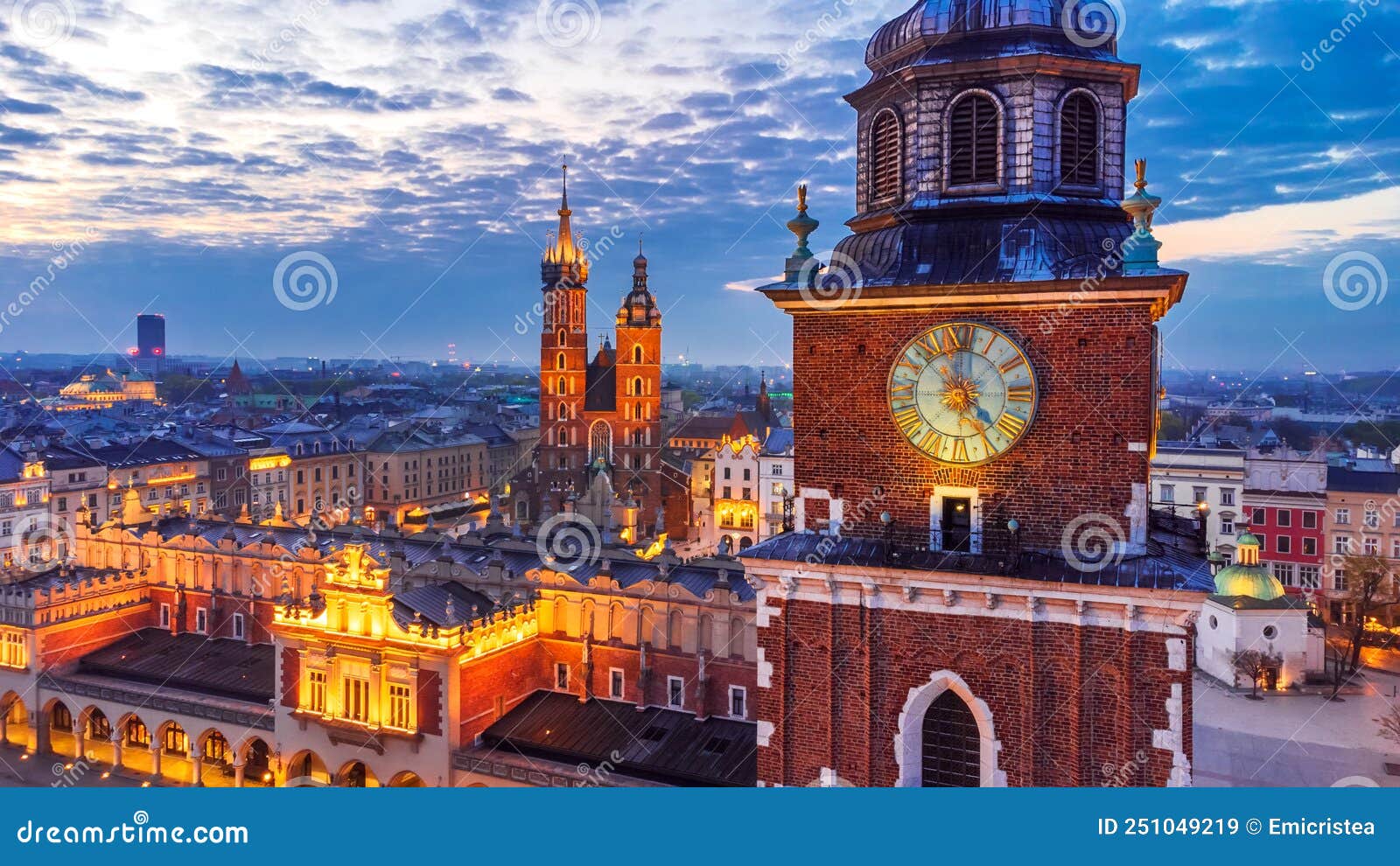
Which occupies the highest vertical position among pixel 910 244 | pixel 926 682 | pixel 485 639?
pixel 910 244

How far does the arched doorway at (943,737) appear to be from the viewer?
654 inches

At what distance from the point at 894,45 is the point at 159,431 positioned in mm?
92599

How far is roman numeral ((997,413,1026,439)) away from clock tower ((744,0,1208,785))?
0.09 ft

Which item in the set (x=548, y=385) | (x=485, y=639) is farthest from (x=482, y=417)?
(x=485, y=639)

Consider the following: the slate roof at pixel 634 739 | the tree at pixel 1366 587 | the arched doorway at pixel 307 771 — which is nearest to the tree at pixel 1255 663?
the tree at pixel 1366 587

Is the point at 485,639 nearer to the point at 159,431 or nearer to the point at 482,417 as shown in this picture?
the point at 159,431

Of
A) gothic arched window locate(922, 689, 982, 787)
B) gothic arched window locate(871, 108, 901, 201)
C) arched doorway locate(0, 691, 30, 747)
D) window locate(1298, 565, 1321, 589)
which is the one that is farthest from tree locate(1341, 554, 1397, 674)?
arched doorway locate(0, 691, 30, 747)

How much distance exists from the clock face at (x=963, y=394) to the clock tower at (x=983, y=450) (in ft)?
0.11

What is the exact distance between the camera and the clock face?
16500mm

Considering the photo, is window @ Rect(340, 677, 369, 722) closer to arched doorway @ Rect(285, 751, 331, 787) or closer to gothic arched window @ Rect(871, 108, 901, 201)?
arched doorway @ Rect(285, 751, 331, 787)

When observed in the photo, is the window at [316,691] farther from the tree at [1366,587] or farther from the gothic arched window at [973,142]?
the tree at [1366,587]

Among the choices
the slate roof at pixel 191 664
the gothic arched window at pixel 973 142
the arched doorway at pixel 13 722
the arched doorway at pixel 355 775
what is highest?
the gothic arched window at pixel 973 142

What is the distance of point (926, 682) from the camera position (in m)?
16.8

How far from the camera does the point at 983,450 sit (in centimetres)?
1675
